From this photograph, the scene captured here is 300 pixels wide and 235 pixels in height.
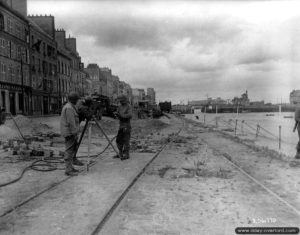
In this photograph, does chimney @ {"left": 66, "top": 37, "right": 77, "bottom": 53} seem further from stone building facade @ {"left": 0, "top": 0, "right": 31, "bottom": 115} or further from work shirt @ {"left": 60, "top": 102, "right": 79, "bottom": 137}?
work shirt @ {"left": 60, "top": 102, "right": 79, "bottom": 137}

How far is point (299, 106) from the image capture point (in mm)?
13047

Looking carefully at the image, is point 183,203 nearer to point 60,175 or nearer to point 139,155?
point 60,175

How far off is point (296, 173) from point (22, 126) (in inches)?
767

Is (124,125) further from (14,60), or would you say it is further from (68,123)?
(14,60)

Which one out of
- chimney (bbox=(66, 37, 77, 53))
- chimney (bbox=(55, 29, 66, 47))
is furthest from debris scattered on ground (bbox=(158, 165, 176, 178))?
chimney (bbox=(66, 37, 77, 53))

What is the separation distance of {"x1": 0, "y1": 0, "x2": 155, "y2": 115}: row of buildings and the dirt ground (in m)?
25.6

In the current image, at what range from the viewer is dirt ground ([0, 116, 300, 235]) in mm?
4781

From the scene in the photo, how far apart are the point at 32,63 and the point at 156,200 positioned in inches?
2009

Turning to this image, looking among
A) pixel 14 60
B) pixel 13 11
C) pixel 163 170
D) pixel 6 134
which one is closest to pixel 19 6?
pixel 13 11

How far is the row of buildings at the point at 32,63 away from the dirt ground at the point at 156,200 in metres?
25.6

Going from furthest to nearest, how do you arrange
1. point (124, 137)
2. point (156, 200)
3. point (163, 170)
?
point (124, 137)
point (163, 170)
point (156, 200)

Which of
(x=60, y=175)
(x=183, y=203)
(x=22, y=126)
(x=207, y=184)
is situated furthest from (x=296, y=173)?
(x=22, y=126)

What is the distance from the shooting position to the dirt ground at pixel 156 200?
15.7 ft

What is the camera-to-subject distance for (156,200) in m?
6.07
